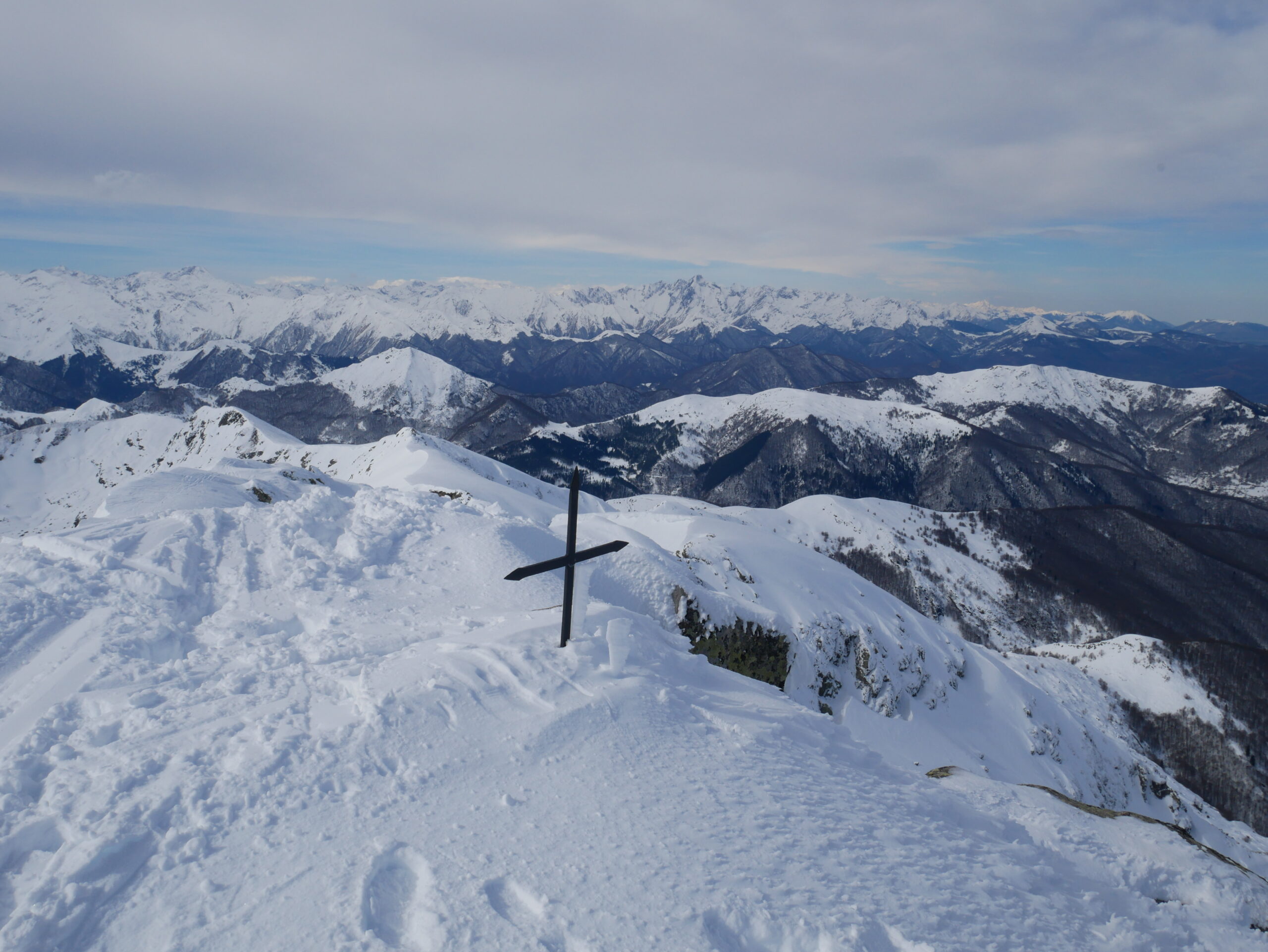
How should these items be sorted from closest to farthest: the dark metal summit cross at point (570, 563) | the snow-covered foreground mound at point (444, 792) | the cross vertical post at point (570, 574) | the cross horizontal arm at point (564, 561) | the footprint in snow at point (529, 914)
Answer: the footprint in snow at point (529, 914)
the snow-covered foreground mound at point (444, 792)
the cross horizontal arm at point (564, 561)
the dark metal summit cross at point (570, 563)
the cross vertical post at point (570, 574)

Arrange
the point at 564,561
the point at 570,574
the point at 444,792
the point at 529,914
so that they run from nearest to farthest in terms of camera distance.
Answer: the point at 529,914
the point at 444,792
the point at 570,574
the point at 564,561

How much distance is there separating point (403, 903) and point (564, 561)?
689 centimetres

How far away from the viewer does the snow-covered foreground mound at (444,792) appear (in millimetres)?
6285

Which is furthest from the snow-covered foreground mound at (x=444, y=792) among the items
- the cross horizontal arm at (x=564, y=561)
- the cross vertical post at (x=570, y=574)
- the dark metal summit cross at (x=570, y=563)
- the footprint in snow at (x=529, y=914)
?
the cross horizontal arm at (x=564, y=561)

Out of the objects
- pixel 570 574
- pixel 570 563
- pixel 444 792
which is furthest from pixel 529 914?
pixel 570 563

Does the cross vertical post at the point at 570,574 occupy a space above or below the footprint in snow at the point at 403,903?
above

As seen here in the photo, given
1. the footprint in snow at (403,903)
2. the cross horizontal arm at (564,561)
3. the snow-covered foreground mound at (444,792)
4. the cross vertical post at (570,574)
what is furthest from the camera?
the cross vertical post at (570,574)

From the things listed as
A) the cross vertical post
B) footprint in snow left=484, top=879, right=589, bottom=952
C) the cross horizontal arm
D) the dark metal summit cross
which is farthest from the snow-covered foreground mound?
the cross horizontal arm

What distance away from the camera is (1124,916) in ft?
26.9

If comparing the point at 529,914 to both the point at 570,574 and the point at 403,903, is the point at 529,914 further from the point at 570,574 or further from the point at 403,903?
the point at 570,574

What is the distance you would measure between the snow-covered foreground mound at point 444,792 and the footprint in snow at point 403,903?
30mm

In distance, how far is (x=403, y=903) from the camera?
6.36m

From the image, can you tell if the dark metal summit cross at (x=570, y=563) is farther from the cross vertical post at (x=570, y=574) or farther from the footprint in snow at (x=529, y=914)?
the footprint in snow at (x=529, y=914)

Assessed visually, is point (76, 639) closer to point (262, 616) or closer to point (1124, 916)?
point (262, 616)
